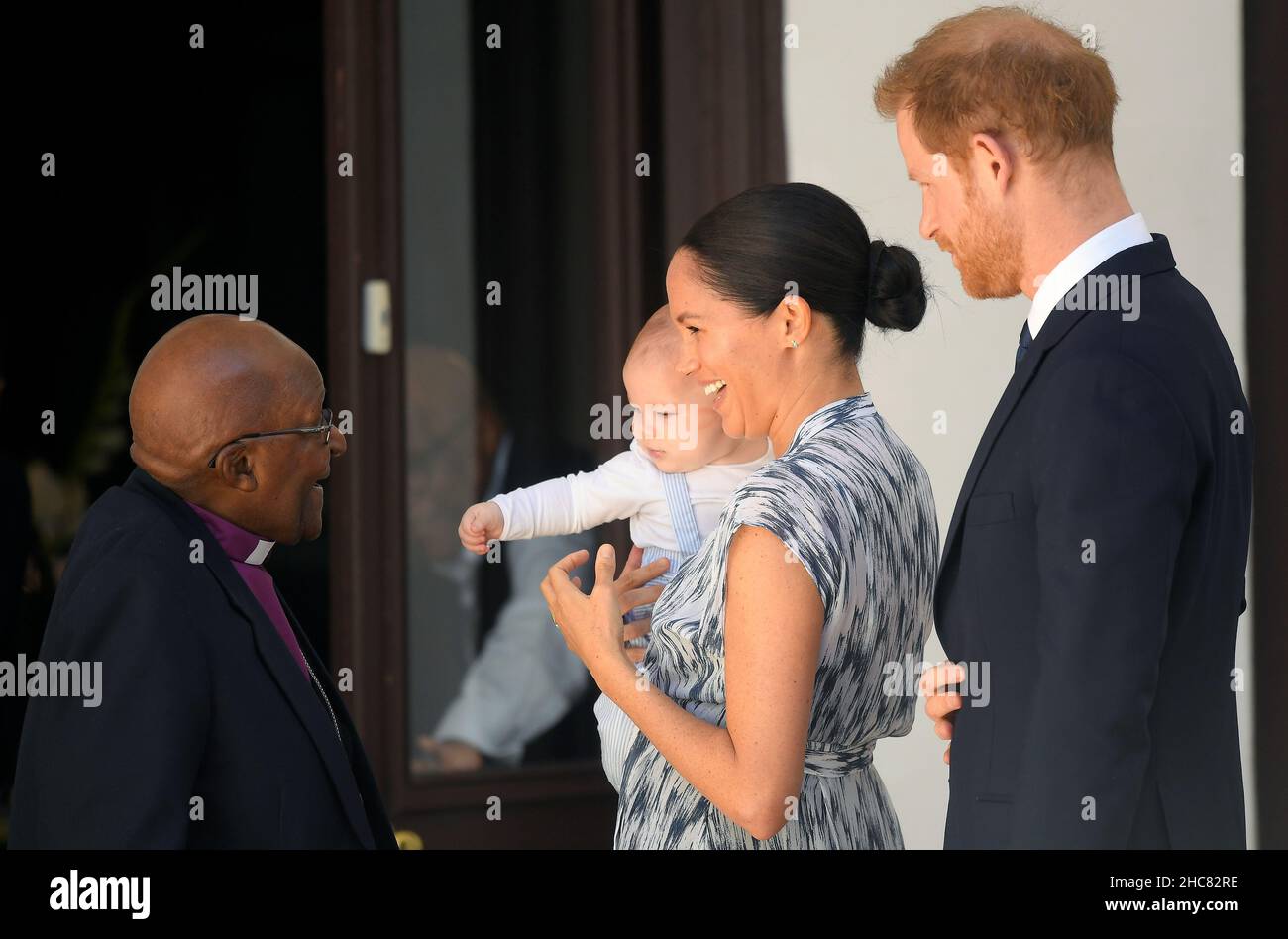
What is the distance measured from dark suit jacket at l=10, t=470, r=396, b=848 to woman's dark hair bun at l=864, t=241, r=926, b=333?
93cm

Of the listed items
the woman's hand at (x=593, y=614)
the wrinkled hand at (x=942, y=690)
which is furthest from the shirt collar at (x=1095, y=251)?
the woman's hand at (x=593, y=614)

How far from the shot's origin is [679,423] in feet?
8.39

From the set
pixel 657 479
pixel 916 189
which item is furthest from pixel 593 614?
pixel 916 189

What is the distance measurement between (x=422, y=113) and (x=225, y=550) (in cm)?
200

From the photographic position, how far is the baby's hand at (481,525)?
8.26 feet

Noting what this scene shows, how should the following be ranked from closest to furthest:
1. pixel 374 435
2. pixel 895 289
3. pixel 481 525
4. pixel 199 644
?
pixel 199 644 → pixel 895 289 → pixel 481 525 → pixel 374 435

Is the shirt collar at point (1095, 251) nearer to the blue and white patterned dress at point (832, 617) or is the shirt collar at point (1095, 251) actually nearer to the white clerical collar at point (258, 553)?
the blue and white patterned dress at point (832, 617)

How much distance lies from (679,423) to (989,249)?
96cm

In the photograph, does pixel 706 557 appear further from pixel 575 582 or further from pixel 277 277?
pixel 277 277

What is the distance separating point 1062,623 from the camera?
4.84 feet

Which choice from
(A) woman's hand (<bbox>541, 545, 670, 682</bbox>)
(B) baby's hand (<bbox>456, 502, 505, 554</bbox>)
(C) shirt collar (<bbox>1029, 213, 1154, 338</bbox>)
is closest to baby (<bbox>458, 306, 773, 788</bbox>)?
(B) baby's hand (<bbox>456, 502, 505, 554</bbox>)

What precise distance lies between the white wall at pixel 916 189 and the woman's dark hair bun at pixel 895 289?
4.86ft

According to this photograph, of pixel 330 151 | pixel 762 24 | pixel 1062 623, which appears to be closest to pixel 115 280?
pixel 330 151

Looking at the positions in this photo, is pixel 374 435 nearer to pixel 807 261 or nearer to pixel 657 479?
pixel 657 479
